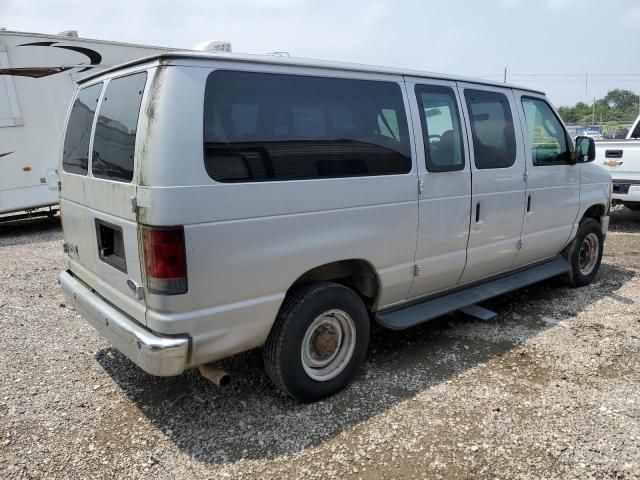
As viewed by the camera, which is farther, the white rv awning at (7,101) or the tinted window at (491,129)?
the white rv awning at (7,101)

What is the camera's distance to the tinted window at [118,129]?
2.90 metres

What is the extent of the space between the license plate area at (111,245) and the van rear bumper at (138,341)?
308 millimetres

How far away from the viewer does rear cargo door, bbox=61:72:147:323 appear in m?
2.90

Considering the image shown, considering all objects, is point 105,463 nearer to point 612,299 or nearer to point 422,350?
point 422,350

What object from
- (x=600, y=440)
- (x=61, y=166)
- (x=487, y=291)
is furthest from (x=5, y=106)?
(x=600, y=440)

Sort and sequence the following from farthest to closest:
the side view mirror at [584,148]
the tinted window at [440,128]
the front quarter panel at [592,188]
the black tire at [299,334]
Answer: the front quarter panel at [592,188] < the side view mirror at [584,148] < the tinted window at [440,128] < the black tire at [299,334]

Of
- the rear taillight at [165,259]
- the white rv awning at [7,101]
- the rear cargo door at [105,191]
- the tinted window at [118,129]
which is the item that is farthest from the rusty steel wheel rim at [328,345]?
the white rv awning at [7,101]

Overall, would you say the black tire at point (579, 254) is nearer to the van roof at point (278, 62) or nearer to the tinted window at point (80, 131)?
the van roof at point (278, 62)

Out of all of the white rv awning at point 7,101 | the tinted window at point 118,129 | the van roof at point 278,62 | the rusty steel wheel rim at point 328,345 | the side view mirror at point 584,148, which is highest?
the white rv awning at point 7,101

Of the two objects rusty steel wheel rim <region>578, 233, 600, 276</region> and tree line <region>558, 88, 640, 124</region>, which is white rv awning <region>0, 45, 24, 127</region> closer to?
rusty steel wheel rim <region>578, 233, 600, 276</region>

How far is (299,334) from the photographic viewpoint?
3.23 m

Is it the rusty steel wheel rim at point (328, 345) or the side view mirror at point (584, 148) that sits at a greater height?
the side view mirror at point (584, 148)

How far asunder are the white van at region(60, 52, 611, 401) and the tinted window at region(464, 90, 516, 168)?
2cm

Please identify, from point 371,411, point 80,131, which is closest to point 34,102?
point 80,131
